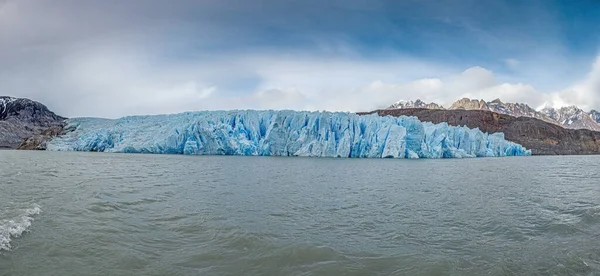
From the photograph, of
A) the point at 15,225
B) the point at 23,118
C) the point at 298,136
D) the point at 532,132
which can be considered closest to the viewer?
the point at 15,225

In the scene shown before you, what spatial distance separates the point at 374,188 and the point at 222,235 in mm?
8150

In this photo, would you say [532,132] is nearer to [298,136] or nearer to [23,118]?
[298,136]

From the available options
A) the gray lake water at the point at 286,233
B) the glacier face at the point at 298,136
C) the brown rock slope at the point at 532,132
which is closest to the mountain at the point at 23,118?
the glacier face at the point at 298,136

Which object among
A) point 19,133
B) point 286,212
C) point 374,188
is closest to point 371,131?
point 374,188

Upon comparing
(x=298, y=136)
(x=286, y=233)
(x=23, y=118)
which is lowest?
(x=286, y=233)

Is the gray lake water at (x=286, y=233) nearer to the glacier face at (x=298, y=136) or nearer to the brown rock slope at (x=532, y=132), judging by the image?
the glacier face at (x=298, y=136)

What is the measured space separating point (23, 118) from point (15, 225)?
425ft

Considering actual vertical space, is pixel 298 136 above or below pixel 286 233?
above

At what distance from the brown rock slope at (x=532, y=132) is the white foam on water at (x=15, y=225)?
103728mm

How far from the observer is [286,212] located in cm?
860

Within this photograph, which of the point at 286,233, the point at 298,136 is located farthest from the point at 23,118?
the point at 286,233

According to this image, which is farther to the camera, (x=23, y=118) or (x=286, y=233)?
(x=23, y=118)

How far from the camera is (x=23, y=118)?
10944 centimetres

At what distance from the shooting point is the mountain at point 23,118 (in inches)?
3802
